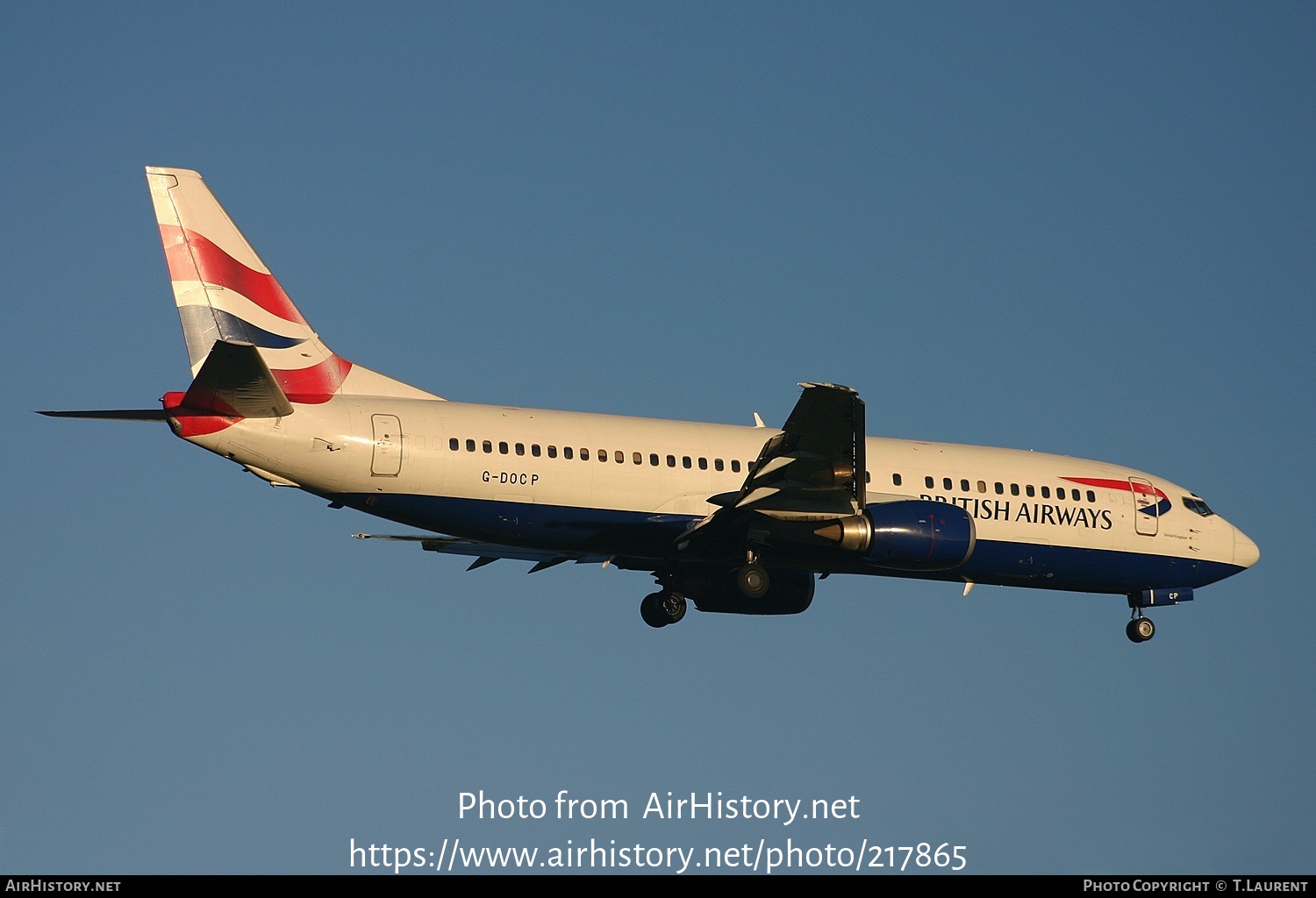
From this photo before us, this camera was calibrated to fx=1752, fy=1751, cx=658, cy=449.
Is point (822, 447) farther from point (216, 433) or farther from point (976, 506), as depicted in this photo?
point (216, 433)

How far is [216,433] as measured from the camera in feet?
99.2

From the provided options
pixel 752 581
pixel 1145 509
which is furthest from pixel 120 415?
pixel 1145 509

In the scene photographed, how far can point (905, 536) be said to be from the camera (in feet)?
110

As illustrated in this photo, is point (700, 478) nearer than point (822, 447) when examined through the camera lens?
No

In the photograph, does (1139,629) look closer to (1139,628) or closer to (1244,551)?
(1139,628)

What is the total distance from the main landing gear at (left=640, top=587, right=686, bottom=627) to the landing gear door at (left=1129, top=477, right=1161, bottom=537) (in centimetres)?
1019

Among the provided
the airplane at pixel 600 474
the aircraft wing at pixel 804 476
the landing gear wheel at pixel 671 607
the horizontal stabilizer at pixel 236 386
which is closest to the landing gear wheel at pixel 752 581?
the airplane at pixel 600 474

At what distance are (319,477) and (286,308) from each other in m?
3.76

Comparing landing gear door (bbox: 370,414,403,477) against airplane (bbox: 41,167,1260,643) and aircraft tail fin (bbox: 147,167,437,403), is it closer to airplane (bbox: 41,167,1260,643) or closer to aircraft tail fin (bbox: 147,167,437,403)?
airplane (bbox: 41,167,1260,643)

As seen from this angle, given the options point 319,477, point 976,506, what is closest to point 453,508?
point 319,477

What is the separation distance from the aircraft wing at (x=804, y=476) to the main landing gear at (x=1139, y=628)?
9.24 meters

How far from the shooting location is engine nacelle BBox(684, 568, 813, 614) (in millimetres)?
37531

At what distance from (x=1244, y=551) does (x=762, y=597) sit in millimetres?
11715
